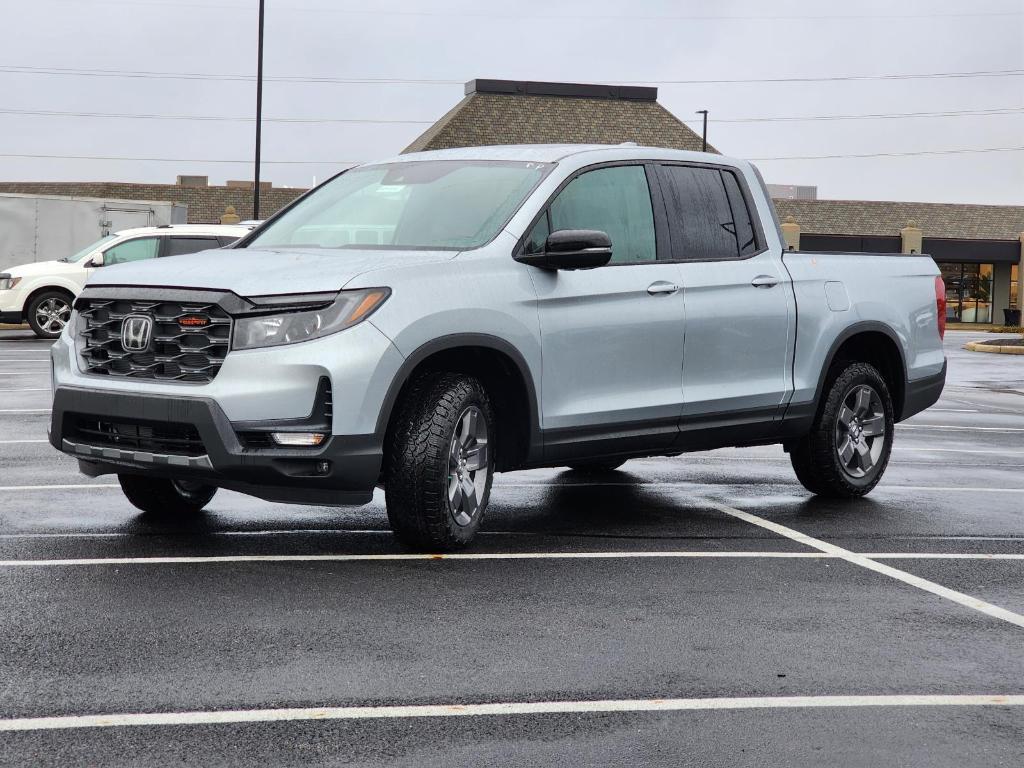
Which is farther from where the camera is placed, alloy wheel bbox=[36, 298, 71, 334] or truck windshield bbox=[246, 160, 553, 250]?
alloy wheel bbox=[36, 298, 71, 334]

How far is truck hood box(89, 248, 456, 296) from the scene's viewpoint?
22.3ft

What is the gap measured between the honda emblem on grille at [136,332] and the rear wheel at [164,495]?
1339 mm

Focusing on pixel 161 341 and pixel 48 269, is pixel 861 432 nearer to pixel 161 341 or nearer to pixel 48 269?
pixel 161 341

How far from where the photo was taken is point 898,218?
66.1 m

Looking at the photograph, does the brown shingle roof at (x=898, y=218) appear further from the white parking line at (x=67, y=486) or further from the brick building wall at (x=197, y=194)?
the white parking line at (x=67, y=486)

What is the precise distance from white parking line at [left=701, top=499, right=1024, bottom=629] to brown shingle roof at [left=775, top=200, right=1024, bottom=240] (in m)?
58.1

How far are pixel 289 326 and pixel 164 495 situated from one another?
207 cm

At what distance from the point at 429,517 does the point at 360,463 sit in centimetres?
54

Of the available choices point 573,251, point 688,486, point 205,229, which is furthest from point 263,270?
point 205,229

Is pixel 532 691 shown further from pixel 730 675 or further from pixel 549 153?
pixel 549 153

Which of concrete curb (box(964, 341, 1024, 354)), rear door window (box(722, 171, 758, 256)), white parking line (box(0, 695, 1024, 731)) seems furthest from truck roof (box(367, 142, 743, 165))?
concrete curb (box(964, 341, 1024, 354))

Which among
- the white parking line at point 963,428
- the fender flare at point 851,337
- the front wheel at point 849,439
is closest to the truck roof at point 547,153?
the fender flare at point 851,337

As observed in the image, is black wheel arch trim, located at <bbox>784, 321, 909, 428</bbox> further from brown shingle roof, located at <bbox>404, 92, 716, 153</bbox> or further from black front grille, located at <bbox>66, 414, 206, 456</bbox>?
brown shingle roof, located at <bbox>404, 92, 716, 153</bbox>

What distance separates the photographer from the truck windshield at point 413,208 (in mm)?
7797
